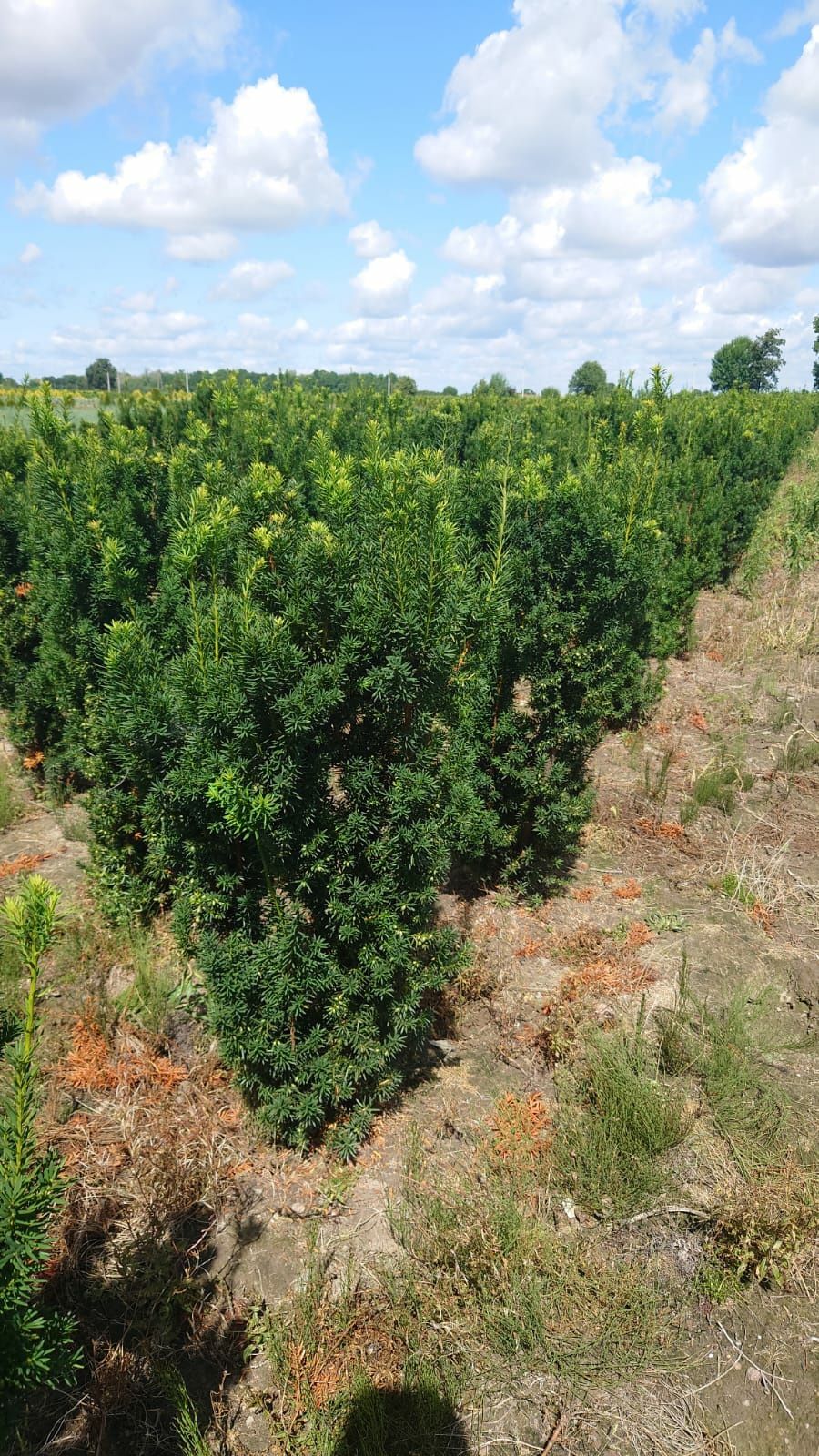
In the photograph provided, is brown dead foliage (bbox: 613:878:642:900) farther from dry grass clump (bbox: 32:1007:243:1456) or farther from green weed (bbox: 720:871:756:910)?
dry grass clump (bbox: 32:1007:243:1456)

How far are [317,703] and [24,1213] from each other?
1700 mm

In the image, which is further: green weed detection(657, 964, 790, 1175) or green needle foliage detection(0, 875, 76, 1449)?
green weed detection(657, 964, 790, 1175)

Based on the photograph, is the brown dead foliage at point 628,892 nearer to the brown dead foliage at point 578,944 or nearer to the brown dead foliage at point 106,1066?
the brown dead foliage at point 578,944

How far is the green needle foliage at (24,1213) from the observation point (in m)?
1.52

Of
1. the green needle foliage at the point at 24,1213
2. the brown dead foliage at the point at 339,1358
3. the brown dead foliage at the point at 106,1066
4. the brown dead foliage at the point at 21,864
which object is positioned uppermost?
Answer: the green needle foliage at the point at 24,1213

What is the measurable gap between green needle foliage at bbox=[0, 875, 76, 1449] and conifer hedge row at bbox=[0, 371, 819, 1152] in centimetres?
133

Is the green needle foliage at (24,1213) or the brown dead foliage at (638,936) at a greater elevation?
the green needle foliage at (24,1213)

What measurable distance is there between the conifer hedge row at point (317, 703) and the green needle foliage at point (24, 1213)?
1.33m

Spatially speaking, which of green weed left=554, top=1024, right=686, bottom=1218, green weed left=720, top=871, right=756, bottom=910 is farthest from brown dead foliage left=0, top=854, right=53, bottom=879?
green weed left=720, top=871, right=756, bottom=910

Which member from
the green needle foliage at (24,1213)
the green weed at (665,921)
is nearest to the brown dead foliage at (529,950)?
the green weed at (665,921)

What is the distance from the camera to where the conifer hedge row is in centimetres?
299

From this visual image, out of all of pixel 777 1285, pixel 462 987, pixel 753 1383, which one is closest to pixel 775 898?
pixel 462 987

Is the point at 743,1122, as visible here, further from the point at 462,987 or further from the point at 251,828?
the point at 251,828

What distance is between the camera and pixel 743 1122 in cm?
370
